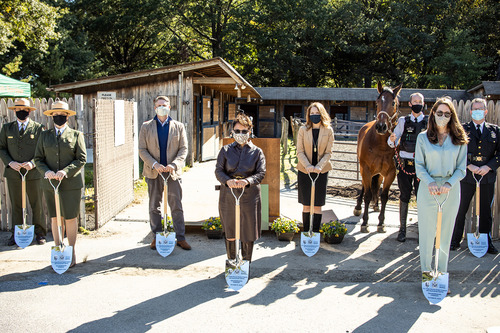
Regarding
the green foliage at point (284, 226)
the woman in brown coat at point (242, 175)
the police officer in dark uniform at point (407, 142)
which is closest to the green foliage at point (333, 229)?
the green foliage at point (284, 226)

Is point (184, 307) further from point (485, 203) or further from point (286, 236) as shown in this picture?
point (485, 203)

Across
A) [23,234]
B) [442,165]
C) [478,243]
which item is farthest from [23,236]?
[478,243]

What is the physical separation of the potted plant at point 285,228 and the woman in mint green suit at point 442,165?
2372 millimetres

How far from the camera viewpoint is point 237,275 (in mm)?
5098

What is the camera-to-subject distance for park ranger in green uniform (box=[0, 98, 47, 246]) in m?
6.71

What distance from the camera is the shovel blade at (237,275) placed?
5066mm

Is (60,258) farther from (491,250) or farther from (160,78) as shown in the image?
(160,78)

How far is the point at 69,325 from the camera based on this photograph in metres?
4.23

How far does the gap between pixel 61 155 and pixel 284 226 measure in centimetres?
343

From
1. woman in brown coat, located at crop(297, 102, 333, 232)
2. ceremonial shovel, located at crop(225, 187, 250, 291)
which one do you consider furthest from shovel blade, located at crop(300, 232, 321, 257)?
ceremonial shovel, located at crop(225, 187, 250, 291)

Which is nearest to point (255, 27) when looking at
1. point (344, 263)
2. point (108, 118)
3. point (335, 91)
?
point (335, 91)

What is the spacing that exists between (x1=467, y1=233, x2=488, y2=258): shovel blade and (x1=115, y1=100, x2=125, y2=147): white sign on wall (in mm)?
6363

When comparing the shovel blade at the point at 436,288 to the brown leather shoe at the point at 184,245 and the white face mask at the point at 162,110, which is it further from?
the white face mask at the point at 162,110

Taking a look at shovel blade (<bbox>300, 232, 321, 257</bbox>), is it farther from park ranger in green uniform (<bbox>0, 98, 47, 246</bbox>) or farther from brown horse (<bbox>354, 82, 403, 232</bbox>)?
park ranger in green uniform (<bbox>0, 98, 47, 246</bbox>)
